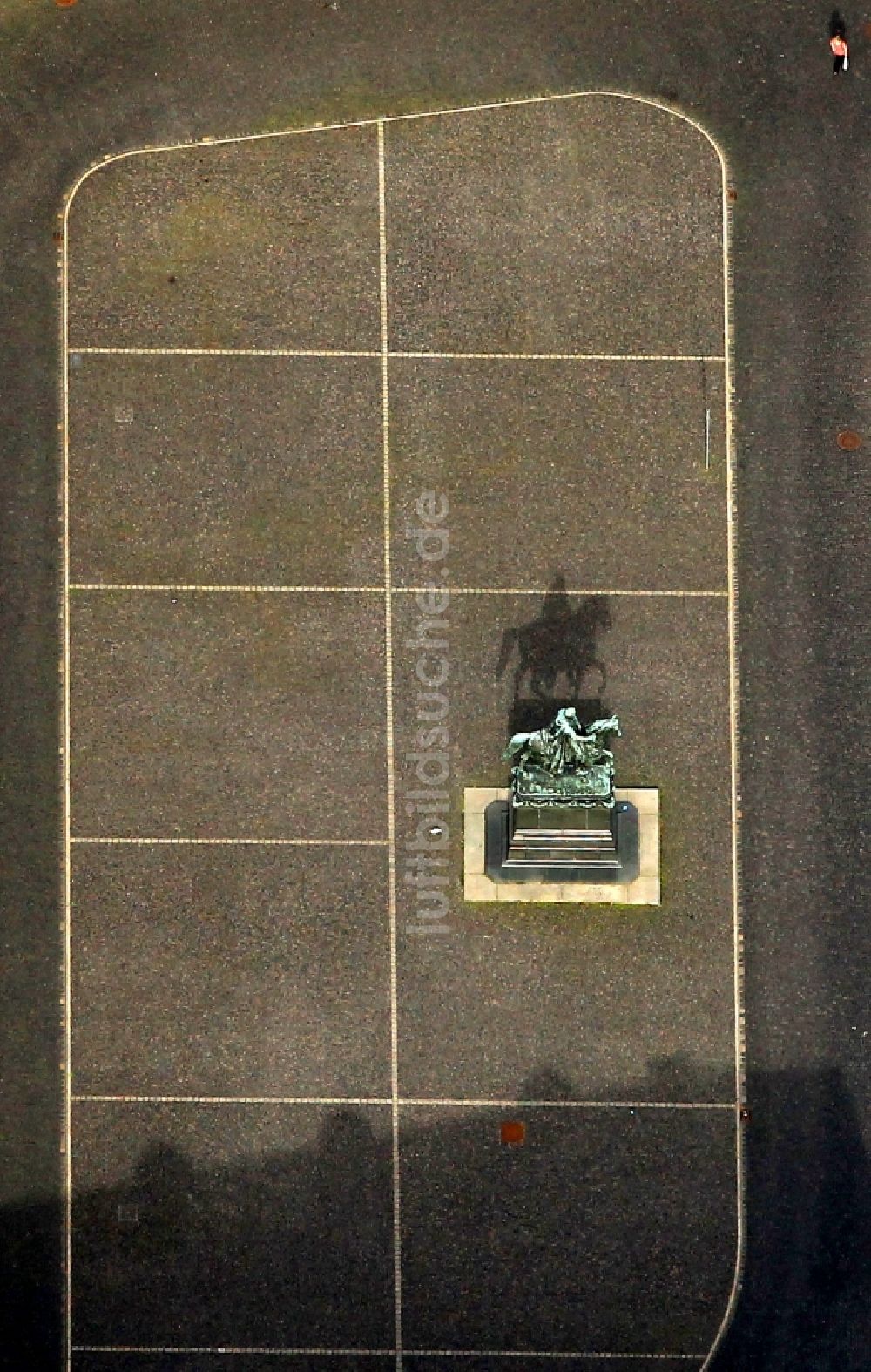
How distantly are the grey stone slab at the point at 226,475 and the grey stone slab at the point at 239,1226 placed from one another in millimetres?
7324

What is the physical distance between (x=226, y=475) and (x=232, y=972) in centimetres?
667

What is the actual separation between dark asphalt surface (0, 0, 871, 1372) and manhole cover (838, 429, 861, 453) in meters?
0.14

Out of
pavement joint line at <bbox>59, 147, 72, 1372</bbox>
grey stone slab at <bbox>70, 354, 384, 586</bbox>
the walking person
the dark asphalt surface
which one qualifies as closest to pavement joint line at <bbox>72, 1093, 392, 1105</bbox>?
pavement joint line at <bbox>59, 147, 72, 1372</bbox>

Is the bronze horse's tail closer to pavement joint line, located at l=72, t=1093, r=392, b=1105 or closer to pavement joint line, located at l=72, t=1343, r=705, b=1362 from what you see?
pavement joint line, located at l=72, t=1093, r=392, b=1105

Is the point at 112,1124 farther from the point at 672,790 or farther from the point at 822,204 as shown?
the point at 822,204

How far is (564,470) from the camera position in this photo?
43.5ft

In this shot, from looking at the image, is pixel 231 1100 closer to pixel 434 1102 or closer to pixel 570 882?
pixel 434 1102

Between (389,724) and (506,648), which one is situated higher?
(506,648)

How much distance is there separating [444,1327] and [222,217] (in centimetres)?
1516

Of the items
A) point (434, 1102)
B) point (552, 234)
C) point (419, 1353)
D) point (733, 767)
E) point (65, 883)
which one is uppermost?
point (552, 234)

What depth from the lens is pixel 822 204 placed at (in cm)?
Result: 1341

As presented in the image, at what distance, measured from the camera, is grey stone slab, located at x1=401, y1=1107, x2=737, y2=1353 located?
12984 mm

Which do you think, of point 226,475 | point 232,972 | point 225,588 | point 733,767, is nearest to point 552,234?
point 226,475

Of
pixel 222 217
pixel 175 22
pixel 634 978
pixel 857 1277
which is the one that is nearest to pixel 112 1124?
pixel 634 978
